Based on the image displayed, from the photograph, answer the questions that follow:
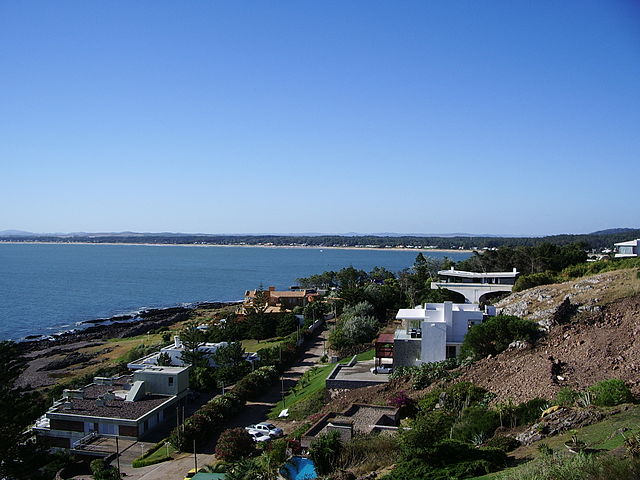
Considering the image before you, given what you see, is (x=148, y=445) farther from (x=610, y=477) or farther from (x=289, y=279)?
(x=289, y=279)

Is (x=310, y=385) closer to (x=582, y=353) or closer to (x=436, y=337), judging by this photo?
(x=436, y=337)

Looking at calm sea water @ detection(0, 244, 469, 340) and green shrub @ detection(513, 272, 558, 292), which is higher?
green shrub @ detection(513, 272, 558, 292)

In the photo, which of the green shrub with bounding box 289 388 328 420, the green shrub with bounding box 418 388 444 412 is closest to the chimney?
the green shrub with bounding box 418 388 444 412

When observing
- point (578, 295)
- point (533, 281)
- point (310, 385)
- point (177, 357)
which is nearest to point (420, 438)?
point (310, 385)

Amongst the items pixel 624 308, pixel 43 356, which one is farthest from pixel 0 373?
pixel 43 356

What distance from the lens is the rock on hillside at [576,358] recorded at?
17.0 m

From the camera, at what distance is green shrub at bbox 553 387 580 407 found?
15.0 m

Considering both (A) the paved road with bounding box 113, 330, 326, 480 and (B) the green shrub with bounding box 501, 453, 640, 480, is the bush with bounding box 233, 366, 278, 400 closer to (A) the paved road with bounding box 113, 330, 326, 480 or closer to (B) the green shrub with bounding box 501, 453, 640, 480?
(A) the paved road with bounding box 113, 330, 326, 480

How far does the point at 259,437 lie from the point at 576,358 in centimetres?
1190

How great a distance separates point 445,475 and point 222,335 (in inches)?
1342

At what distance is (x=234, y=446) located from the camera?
18.4 metres

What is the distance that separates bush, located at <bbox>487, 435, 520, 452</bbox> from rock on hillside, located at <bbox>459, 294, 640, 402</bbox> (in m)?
A: 4.17

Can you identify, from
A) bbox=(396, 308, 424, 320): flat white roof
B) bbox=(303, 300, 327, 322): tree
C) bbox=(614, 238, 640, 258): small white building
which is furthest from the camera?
bbox=(303, 300, 327, 322): tree

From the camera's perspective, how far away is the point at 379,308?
46031 mm
